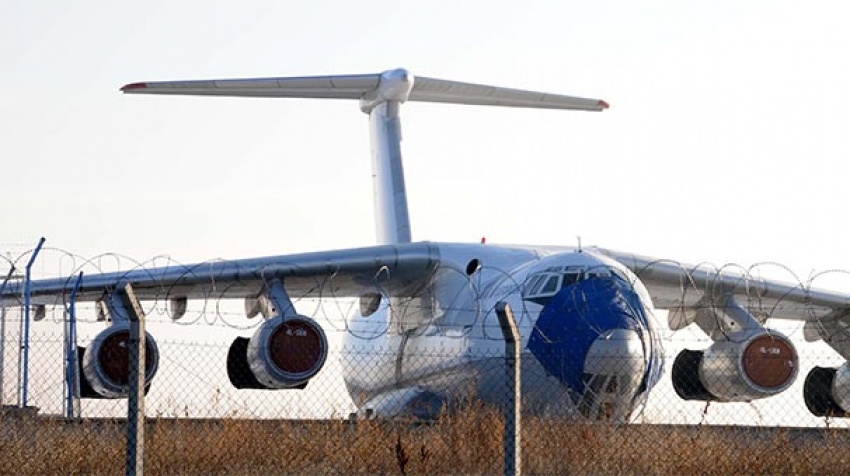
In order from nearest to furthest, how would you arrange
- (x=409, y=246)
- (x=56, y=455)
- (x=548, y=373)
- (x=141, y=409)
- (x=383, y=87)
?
(x=141, y=409) → (x=56, y=455) → (x=548, y=373) → (x=409, y=246) → (x=383, y=87)

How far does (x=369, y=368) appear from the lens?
62.3 feet

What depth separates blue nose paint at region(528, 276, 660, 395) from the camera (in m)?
13.1

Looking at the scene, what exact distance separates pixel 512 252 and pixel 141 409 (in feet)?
29.0

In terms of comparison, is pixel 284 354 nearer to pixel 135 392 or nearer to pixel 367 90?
pixel 367 90

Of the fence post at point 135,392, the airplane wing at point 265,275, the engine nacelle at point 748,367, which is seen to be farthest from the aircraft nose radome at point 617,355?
the fence post at point 135,392

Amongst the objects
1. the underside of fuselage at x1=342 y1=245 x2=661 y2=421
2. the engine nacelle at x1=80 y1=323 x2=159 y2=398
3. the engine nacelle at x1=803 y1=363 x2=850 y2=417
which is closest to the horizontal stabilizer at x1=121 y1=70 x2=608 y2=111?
the underside of fuselage at x1=342 y1=245 x2=661 y2=421

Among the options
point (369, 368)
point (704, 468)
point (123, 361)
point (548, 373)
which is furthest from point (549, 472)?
point (369, 368)

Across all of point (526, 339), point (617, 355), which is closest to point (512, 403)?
point (617, 355)

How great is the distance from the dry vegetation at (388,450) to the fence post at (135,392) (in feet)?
5.69

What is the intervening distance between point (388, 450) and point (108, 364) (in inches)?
222

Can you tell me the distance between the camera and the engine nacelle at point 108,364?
15.4 metres

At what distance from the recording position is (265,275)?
648 inches

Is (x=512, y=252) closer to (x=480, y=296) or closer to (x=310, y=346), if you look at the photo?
(x=480, y=296)

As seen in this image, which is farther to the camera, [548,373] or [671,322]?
[671,322]
